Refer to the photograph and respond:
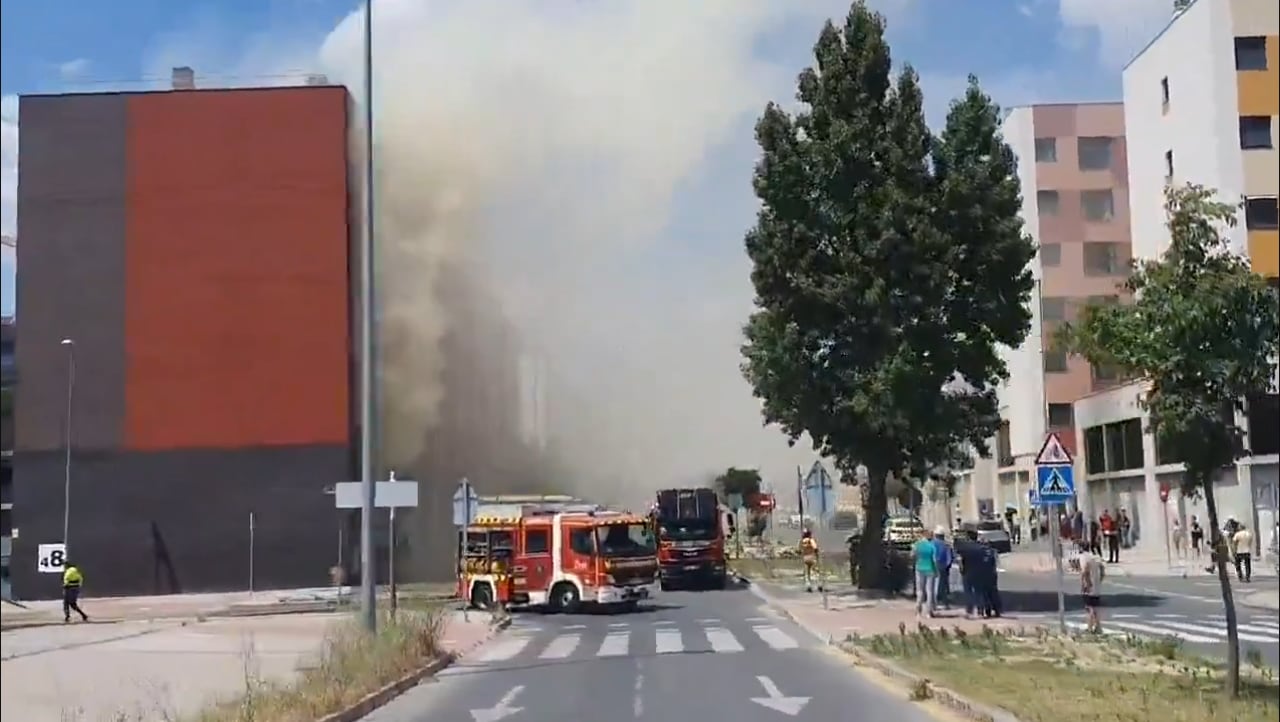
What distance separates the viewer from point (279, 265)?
3142cm

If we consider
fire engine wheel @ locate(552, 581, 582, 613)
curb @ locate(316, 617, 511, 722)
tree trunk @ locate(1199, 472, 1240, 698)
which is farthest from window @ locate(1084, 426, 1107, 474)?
fire engine wheel @ locate(552, 581, 582, 613)

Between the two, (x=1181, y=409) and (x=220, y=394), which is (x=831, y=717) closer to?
(x=1181, y=409)

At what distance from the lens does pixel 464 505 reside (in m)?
24.6

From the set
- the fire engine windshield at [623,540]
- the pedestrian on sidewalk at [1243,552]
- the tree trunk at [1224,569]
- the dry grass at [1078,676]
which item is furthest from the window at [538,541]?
the tree trunk at [1224,569]

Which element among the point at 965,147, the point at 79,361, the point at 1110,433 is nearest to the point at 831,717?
the point at 1110,433

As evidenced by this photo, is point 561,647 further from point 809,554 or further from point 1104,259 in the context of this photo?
point 809,554

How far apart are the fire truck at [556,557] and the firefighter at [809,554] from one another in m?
3.91

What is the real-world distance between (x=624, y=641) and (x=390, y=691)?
23.8ft

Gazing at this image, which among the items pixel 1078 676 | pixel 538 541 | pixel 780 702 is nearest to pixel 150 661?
pixel 780 702

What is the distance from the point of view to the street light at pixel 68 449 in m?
19.6

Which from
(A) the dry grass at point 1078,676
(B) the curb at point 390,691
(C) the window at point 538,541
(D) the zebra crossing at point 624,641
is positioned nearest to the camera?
(A) the dry grass at point 1078,676

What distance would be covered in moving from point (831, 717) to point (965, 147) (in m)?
16.0

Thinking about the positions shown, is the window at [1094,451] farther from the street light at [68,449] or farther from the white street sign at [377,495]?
the street light at [68,449]

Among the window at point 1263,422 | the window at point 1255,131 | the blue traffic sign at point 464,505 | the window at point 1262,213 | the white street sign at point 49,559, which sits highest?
the window at point 1255,131
